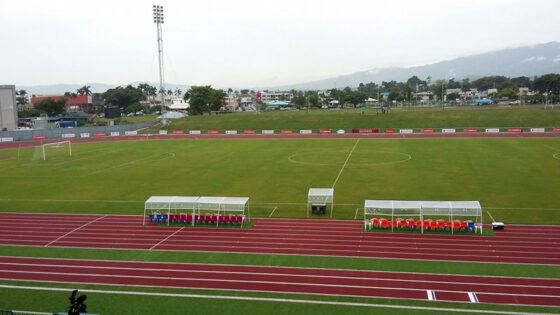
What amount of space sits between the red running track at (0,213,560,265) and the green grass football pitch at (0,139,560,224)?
6.96 feet

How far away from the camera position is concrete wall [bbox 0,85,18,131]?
84.0 meters

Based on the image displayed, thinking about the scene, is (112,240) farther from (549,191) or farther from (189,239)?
(549,191)

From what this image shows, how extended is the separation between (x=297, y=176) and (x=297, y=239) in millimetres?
14446

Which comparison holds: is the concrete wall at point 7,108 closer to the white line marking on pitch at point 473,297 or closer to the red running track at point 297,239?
the red running track at point 297,239

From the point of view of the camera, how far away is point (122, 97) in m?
141

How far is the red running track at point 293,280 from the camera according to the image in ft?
44.1

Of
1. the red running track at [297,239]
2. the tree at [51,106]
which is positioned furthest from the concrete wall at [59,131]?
the red running track at [297,239]

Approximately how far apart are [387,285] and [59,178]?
30064mm

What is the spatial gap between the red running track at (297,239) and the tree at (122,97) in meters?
125

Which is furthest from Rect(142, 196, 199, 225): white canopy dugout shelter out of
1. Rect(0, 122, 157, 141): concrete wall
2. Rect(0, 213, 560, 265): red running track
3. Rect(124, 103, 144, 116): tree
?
Rect(124, 103, 144, 116): tree

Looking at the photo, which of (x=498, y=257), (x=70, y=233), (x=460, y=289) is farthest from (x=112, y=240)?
(x=498, y=257)

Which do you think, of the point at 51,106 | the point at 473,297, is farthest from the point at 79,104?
the point at 473,297

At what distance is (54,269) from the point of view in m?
16.5

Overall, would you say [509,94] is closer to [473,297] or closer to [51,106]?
[51,106]
